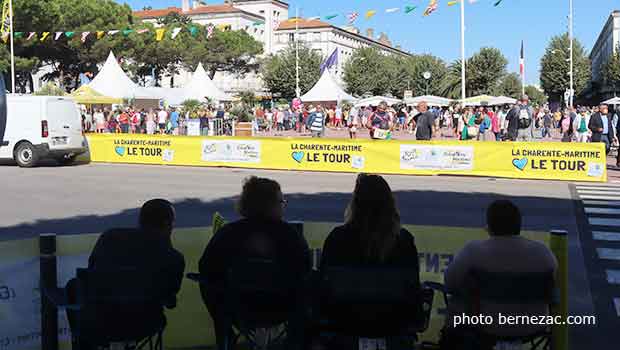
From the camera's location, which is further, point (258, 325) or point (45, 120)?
point (45, 120)

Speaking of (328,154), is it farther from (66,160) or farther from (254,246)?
(254,246)

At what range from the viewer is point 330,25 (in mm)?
127375

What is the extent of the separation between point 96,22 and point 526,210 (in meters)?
55.3

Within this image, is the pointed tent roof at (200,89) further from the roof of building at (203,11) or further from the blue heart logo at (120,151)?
the roof of building at (203,11)

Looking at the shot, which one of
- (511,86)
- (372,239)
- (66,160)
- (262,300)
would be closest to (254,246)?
(262,300)

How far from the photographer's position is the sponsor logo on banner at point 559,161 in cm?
1695

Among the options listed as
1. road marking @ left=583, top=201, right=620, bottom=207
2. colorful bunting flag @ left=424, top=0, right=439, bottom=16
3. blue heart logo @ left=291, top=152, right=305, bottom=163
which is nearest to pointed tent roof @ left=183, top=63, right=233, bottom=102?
colorful bunting flag @ left=424, top=0, right=439, bottom=16

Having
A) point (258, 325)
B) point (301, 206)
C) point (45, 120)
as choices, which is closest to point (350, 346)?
point (258, 325)

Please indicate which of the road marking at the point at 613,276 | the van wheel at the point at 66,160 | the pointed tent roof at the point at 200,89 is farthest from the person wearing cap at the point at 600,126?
the pointed tent roof at the point at 200,89

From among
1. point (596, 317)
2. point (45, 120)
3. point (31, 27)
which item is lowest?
point (596, 317)

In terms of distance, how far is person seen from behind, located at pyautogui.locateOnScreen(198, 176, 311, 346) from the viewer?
4.14m

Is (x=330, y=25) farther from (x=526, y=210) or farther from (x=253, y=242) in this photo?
(x=253, y=242)

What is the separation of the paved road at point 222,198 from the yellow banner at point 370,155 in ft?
2.20

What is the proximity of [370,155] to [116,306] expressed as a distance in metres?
14.8
